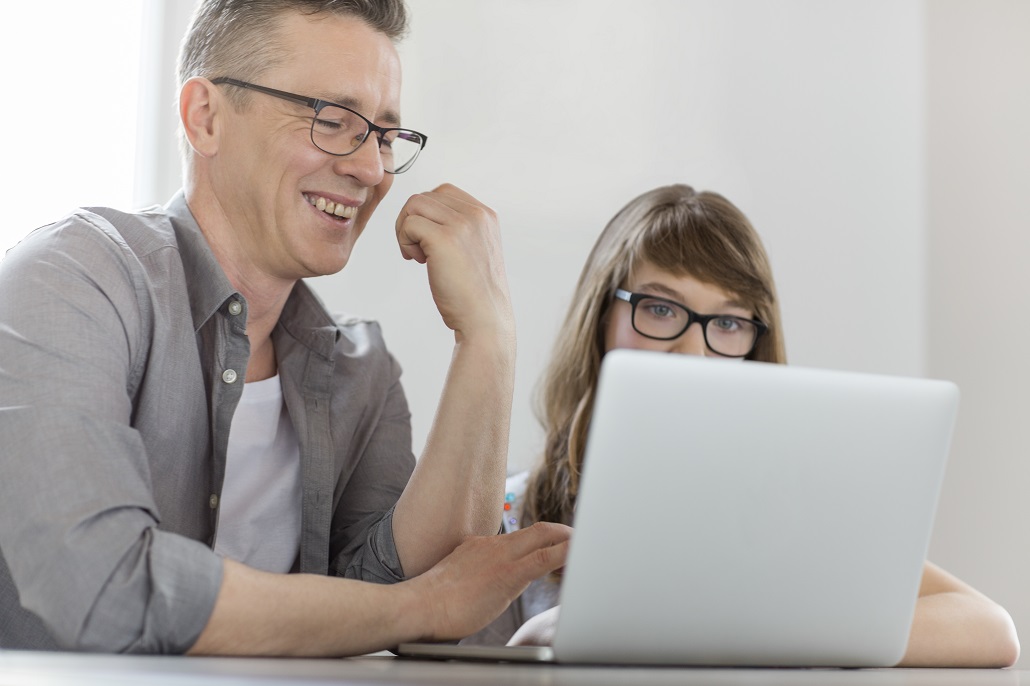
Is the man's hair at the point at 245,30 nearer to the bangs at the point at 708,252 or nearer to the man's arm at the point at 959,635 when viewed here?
the bangs at the point at 708,252

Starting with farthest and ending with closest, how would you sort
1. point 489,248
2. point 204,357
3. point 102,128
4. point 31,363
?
1. point 102,128
2. point 489,248
3. point 204,357
4. point 31,363

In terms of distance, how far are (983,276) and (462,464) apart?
224 centimetres

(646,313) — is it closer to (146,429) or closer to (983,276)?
(146,429)

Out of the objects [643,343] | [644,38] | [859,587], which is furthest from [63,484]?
[644,38]

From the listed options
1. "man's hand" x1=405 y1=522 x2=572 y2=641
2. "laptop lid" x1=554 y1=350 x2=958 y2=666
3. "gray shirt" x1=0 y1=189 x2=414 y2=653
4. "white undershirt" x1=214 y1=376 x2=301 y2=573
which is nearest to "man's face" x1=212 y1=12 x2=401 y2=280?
"gray shirt" x1=0 y1=189 x2=414 y2=653

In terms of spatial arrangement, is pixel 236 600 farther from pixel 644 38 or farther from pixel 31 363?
pixel 644 38

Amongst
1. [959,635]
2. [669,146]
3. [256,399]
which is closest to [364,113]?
[256,399]

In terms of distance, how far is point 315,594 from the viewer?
93cm

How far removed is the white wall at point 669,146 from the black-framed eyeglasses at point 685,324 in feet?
2.67

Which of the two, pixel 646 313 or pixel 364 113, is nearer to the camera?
pixel 364 113

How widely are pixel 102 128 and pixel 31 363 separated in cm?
151

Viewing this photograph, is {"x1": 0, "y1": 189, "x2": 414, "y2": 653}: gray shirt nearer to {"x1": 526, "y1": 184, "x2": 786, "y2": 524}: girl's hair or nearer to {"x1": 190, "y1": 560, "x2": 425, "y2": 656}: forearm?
{"x1": 190, "y1": 560, "x2": 425, "y2": 656}: forearm

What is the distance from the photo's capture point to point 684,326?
6.14ft

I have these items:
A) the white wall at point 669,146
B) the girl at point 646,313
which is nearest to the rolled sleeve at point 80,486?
the girl at point 646,313
